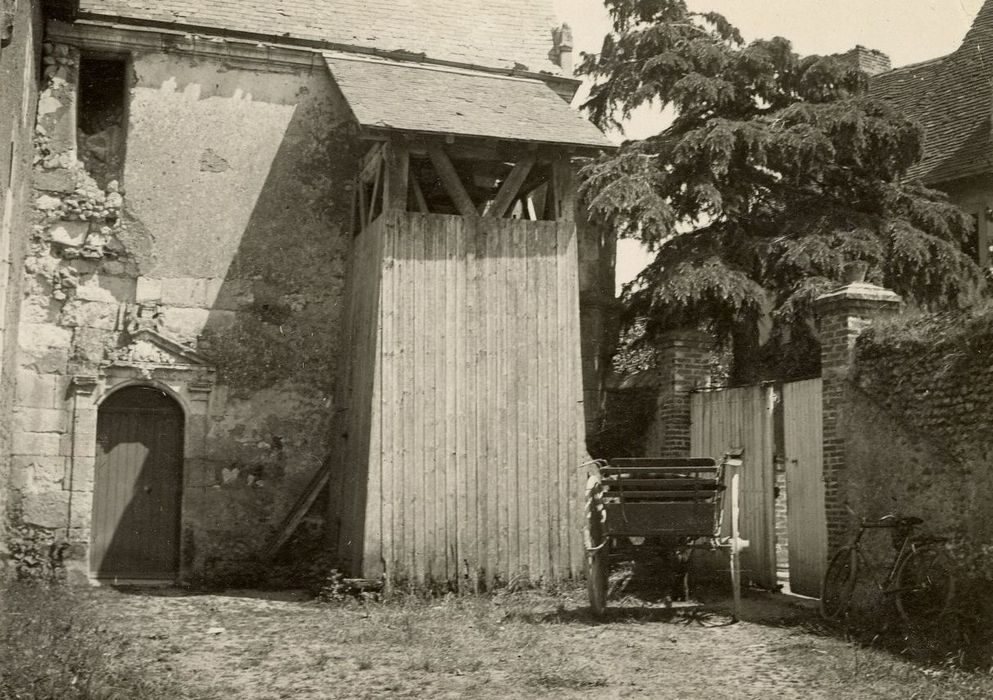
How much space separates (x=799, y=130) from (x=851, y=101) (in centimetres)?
81

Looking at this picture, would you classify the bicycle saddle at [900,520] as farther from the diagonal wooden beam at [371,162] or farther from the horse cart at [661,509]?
the diagonal wooden beam at [371,162]

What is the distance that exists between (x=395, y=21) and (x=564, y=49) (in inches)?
91.9

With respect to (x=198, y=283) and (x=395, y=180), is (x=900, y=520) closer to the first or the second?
(x=395, y=180)

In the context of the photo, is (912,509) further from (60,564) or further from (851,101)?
(60,564)

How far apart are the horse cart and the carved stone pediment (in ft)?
17.9

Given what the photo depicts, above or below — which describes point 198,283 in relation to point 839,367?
above

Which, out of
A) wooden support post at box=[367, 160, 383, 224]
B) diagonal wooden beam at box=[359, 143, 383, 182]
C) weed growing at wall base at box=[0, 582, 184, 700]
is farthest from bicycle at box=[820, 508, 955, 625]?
diagonal wooden beam at box=[359, 143, 383, 182]

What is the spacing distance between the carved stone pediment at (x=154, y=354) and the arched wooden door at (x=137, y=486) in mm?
382

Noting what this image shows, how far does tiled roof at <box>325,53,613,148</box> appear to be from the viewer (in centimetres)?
1164

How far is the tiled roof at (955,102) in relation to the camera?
60.4 feet

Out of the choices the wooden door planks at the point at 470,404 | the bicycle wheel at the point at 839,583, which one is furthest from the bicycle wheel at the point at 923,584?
the wooden door planks at the point at 470,404

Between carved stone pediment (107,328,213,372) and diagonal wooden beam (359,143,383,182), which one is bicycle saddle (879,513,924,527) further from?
carved stone pediment (107,328,213,372)

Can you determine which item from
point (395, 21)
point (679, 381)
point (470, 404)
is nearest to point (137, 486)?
point (470, 404)

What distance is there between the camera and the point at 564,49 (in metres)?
14.9
